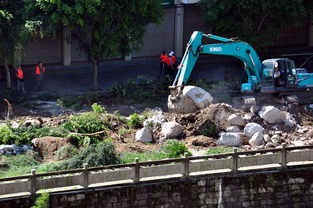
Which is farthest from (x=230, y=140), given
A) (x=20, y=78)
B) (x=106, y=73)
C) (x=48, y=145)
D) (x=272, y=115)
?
(x=106, y=73)

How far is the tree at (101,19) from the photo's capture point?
1527 inches

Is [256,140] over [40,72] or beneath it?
beneath

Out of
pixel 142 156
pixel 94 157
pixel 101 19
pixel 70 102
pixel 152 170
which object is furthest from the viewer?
pixel 101 19

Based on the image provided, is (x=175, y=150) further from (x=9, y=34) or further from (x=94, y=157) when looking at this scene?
(x=9, y=34)

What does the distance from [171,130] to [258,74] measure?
254 inches

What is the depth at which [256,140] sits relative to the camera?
33.0m

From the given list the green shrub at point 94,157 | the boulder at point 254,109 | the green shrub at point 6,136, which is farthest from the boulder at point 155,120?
the green shrub at point 6,136

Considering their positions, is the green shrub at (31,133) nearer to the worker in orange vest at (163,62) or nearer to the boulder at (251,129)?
the boulder at (251,129)

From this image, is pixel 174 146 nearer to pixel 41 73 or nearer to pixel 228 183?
pixel 228 183

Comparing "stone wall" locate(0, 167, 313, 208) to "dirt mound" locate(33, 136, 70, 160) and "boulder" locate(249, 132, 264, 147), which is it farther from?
"dirt mound" locate(33, 136, 70, 160)

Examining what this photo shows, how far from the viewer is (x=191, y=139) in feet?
110

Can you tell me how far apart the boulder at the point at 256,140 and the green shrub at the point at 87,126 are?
606 cm

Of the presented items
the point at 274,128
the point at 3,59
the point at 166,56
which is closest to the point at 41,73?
the point at 3,59

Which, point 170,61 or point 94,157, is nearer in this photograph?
point 94,157
